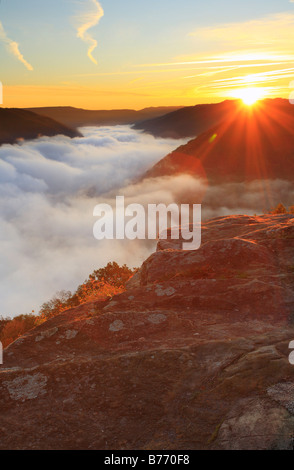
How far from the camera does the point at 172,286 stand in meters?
12.6

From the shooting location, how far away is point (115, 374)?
8.22 metres

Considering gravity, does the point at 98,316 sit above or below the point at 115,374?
above

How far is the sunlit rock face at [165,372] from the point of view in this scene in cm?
652

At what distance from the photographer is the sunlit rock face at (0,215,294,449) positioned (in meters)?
6.52

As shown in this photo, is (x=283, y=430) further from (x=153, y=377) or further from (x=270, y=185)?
(x=270, y=185)

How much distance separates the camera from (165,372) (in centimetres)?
814

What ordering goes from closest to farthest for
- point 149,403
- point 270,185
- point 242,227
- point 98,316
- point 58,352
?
point 149,403
point 58,352
point 98,316
point 242,227
point 270,185

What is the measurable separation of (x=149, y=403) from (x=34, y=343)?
4.09 metres

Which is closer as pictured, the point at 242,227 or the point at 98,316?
the point at 98,316

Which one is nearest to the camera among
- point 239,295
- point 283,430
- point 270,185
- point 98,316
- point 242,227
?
point 283,430
